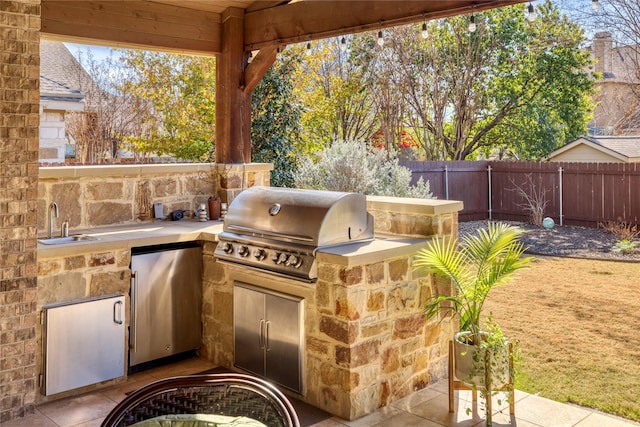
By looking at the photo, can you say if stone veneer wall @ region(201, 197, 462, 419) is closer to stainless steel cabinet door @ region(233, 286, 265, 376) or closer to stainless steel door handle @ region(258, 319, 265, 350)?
stainless steel cabinet door @ region(233, 286, 265, 376)

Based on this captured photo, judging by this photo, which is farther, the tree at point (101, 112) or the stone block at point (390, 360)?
the tree at point (101, 112)

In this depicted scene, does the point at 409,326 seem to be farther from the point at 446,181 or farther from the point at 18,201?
the point at 446,181

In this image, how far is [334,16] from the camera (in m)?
4.52

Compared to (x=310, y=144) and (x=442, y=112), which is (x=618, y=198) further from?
(x=310, y=144)

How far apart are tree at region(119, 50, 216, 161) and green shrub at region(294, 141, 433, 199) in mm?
2002

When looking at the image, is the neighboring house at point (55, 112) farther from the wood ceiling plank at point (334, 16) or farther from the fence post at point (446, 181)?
the fence post at point (446, 181)

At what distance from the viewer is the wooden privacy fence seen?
34.4 feet

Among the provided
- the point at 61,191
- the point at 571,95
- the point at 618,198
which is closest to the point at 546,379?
the point at 61,191

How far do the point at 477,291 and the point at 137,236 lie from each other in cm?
227

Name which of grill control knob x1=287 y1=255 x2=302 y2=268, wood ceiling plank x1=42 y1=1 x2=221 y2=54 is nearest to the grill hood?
grill control knob x1=287 y1=255 x2=302 y2=268

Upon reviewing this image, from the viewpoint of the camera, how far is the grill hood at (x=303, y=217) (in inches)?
134

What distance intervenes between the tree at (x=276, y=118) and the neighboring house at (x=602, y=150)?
25.0 ft

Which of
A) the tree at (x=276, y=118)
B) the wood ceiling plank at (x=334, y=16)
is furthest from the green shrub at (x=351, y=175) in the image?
the wood ceiling plank at (x=334, y=16)

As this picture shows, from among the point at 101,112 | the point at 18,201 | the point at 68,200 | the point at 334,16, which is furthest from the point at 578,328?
the point at 101,112
